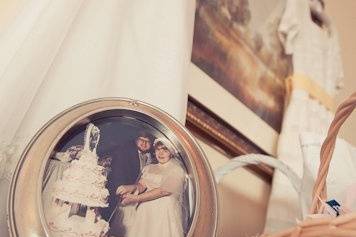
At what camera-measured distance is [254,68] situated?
3.47ft

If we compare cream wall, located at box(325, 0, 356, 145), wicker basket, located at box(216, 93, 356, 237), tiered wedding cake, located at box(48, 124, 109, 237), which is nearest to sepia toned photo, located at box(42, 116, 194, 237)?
tiered wedding cake, located at box(48, 124, 109, 237)

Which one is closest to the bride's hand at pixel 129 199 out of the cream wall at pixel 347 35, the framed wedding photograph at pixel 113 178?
the framed wedding photograph at pixel 113 178

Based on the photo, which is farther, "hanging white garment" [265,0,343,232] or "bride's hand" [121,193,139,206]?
"hanging white garment" [265,0,343,232]

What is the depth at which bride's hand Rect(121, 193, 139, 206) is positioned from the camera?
42cm

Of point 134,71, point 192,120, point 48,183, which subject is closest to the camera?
point 48,183

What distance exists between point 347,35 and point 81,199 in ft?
4.75

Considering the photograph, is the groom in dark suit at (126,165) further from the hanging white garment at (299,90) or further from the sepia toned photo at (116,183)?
the hanging white garment at (299,90)

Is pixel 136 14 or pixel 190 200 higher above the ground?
pixel 136 14

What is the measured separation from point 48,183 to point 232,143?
22.1 inches

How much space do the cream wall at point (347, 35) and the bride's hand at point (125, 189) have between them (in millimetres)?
1148

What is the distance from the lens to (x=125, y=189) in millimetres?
423

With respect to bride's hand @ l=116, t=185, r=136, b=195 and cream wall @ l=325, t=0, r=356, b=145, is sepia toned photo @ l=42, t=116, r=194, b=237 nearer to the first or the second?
bride's hand @ l=116, t=185, r=136, b=195

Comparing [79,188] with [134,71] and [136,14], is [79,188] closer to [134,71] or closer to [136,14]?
[134,71]

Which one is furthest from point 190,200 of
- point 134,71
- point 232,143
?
point 232,143
